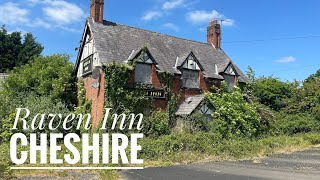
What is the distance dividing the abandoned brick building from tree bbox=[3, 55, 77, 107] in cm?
135

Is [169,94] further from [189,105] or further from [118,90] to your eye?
[118,90]

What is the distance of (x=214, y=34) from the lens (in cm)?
3591

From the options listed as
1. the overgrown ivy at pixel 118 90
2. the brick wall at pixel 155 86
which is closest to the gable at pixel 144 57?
the brick wall at pixel 155 86

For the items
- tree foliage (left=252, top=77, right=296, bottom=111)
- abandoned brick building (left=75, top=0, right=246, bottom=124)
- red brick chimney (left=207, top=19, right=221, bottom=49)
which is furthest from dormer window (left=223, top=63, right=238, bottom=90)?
tree foliage (left=252, top=77, right=296, bottom=111)

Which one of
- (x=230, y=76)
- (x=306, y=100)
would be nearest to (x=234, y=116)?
(x=230, y=76)

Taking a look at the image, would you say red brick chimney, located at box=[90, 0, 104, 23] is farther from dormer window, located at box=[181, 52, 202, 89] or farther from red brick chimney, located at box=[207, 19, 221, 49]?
red brick chimney, located at box=[207, 19, 221, 49]

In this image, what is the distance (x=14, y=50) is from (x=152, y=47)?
126ft

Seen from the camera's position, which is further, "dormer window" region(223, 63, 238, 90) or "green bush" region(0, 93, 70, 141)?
"dormer window" region(223, 63, 238, 90)

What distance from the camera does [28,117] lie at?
25656mm

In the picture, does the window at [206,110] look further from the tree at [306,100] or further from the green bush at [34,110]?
the tree at [306,100]

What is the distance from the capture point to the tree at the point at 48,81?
96.1 ft

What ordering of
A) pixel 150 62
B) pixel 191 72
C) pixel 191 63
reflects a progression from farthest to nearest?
pixel 191 72
pixel 191 63
pixel 150 62

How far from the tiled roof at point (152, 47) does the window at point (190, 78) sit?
83 cm

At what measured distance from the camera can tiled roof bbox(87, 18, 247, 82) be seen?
87.7 feet
